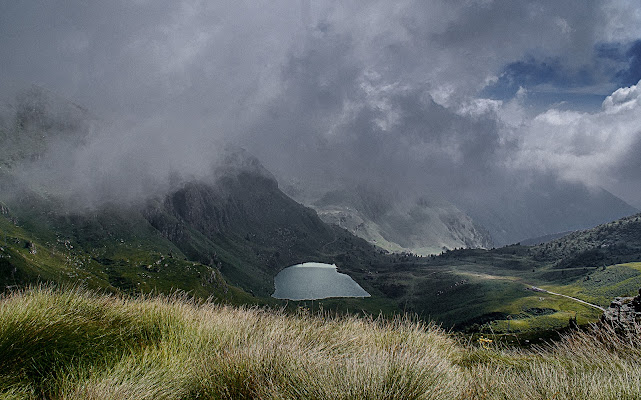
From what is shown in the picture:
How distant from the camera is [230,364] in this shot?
194 inches

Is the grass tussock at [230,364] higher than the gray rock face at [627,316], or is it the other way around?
the gray rock face at [627,316]

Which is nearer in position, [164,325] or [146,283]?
[164,325]

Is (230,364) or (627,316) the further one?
(627,316)

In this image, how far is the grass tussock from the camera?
406cm

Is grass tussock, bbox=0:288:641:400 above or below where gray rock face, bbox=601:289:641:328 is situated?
below

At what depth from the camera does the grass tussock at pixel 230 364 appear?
4.06 metres

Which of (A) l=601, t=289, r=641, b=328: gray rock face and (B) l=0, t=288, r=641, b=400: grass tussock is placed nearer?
(B) l=0, t=288, r=641, b=400: grass tussock

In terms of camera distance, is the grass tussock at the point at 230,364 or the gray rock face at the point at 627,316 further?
the gray rock face at the point at 627,316

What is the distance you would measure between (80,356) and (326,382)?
3.72 metres

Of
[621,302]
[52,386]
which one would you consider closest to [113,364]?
[52,386]

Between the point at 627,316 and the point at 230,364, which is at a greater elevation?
the point at 627,316

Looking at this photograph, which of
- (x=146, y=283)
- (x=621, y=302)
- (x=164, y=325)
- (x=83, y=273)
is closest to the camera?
(x=164, y=325)

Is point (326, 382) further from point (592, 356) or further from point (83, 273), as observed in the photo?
point (83, 273)

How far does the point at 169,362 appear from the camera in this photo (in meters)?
5.30
